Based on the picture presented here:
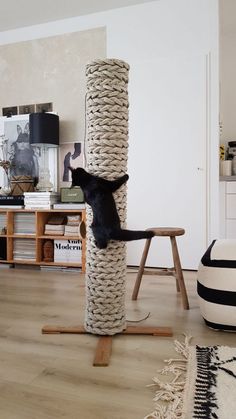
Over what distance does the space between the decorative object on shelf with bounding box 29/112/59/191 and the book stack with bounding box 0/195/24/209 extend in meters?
0.23

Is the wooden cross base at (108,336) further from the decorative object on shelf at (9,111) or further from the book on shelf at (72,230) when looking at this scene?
the decorative object on shelf at (9,111)

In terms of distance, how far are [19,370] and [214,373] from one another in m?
0.71

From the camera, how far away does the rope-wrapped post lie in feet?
5.22

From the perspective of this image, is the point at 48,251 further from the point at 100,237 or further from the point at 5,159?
the point at 100,237

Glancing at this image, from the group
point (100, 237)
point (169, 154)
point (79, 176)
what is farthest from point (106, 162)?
point (169, 154)

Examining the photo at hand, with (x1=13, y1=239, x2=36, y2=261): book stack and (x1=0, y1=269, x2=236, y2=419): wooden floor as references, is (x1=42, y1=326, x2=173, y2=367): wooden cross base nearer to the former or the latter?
(x1=0, y1=269, x2=236, y2=419): wooden floor

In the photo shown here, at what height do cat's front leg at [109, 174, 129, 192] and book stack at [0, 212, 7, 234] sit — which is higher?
cat's front leg at [109, 174, 129, 192]

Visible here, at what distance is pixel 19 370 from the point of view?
1313mm

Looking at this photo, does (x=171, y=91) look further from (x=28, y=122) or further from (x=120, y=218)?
(x=120, y=218)

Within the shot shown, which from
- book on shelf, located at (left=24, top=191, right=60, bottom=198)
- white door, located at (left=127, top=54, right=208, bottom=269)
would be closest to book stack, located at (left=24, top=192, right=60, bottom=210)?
book on shelf, located at (left=24, top=191, right=60, bottom=198)

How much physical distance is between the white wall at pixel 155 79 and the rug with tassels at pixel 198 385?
5.84ft

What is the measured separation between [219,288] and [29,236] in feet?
6.83

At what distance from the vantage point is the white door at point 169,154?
10.2 feet

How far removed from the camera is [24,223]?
3346 mm
